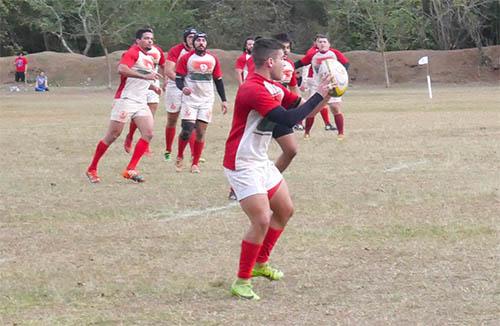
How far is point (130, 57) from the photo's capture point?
1330 centimetres

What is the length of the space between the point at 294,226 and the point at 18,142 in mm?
11446

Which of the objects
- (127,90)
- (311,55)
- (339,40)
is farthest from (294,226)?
(339,40)

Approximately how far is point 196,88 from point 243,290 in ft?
26.7

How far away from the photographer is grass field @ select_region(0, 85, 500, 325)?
6527 mm

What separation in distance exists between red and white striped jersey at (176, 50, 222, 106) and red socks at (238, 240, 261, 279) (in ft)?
25.4

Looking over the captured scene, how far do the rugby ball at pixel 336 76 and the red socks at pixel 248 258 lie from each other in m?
1.18

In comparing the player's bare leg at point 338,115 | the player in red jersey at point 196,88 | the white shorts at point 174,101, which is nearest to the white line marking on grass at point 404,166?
the player in red jersey at point 196,88

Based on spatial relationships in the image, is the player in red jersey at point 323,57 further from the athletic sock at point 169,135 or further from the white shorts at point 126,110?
the white shorts at point 126,110

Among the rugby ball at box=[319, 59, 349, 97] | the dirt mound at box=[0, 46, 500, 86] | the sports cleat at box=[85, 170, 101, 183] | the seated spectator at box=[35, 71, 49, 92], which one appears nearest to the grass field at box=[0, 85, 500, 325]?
the sports cleat at box=[85, 170, 101, 183]

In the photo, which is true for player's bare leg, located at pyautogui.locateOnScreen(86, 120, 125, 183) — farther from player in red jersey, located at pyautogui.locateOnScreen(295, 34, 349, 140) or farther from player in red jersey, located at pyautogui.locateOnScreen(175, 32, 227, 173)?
player in red jersey, located at pyautogui.locateOnScreen(295, 34, 349, 140)

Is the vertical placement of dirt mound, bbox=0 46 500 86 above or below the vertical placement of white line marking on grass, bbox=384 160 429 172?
below

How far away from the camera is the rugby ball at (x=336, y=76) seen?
22.4ft

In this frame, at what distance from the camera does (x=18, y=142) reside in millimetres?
19906

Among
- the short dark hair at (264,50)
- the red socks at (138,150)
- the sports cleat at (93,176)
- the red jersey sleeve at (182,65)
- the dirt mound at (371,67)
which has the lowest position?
the dirt mound at (371,67)
